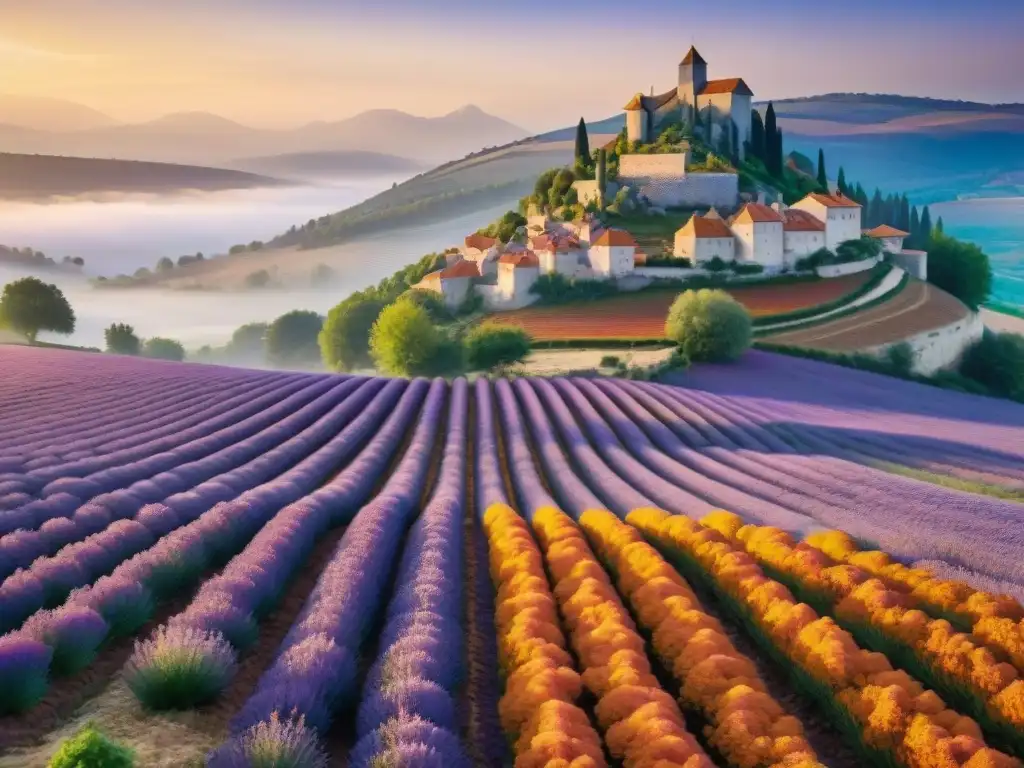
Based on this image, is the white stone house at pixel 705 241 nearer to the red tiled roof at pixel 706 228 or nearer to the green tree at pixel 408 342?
the red tiled roof at pixel 706 228

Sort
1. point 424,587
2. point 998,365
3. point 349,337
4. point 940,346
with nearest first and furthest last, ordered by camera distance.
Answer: point 424,587
point 940,346
point 998,365
point 349,337

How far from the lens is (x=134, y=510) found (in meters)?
11.4

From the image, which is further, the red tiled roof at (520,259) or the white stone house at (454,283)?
the white stone house at (454,283)

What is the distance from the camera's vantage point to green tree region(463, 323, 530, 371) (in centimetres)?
4266

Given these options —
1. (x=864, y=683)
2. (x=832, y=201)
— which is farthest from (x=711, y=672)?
(x=832, y=201)

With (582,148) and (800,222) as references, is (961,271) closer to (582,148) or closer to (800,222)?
(800,222)

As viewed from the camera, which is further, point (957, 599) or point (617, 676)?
point (957, 599)

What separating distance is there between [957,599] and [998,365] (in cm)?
5704

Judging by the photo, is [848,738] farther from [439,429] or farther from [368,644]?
[439,429]

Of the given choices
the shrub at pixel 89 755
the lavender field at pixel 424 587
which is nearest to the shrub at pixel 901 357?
the lavender field at pixel 424 587

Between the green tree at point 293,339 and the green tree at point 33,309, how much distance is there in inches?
1176

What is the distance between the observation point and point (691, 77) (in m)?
89.8

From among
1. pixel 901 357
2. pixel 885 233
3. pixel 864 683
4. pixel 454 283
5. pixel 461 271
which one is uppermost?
pixel 885 233

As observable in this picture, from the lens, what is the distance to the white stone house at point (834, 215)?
236 ft
